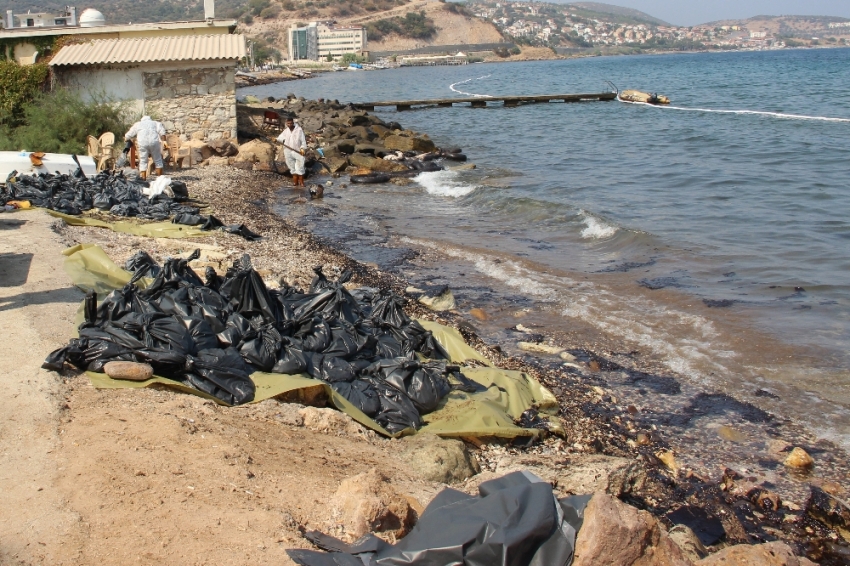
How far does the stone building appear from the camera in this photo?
58.6ft

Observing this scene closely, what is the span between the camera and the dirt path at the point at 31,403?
350 centimetres

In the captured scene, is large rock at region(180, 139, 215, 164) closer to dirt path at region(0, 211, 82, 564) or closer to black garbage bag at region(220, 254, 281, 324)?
dirt path at region(0, 211, 82, 564)

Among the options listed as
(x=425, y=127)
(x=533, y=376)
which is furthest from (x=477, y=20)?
(x=533, y=376)

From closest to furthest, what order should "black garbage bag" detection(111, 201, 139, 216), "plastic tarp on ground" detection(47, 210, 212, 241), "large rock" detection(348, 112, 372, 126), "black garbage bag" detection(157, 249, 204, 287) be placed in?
"black garbage bag" detection(157, 249, 204, 287)
"plastic tarp on ground" detection(47, 210, 212, 241)
"black garbage bag" detection(111, 201, 139, 216)
"large rock" detection(348, 112, 372, 126)

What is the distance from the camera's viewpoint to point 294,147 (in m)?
16.8

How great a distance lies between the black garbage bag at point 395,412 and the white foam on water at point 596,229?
7.86 meters

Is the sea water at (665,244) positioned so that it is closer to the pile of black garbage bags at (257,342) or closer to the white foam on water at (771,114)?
the white foam on water at (771,114)

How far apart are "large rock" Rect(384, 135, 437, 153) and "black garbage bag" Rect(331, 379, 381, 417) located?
18.1m

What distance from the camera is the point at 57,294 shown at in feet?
22.7

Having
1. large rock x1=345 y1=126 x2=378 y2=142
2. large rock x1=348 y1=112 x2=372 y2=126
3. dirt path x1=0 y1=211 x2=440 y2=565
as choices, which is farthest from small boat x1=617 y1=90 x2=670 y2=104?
dirt path x1=0 y1=211 x2=440 y2=565

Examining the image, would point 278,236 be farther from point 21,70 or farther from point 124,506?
point 21,70

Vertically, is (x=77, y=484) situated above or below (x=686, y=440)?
above

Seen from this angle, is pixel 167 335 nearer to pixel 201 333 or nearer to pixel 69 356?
pixel 201 333

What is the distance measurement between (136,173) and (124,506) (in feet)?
37.6
